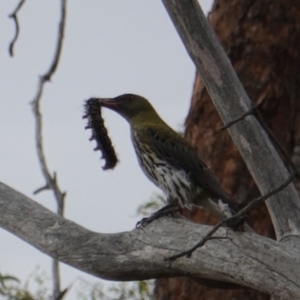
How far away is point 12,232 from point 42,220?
155 millimetres

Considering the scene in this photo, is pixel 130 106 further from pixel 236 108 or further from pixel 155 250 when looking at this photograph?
pixel 155 250

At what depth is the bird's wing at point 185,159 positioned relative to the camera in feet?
21.2

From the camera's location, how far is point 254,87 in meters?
7.04

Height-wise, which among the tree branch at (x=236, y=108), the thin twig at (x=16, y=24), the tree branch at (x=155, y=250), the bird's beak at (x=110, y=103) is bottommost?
the tree branch at (x=155, y=250)

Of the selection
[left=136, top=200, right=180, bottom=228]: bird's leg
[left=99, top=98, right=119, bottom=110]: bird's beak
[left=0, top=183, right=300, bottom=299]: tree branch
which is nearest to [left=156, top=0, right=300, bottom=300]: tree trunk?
[left=99, top=98, right=119, bottom=110]: bird's beak

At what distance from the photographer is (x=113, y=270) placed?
516 cm

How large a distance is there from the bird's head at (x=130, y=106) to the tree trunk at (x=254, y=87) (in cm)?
28

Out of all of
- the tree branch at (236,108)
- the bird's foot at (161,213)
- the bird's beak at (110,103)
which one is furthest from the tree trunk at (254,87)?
the tree branch at (236,108)

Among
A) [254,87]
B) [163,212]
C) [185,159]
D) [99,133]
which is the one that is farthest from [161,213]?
[254,87]

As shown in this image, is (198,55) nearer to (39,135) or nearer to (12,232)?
(39,135)

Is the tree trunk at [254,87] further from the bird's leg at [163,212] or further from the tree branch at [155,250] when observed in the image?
the tree branch at [155,250]

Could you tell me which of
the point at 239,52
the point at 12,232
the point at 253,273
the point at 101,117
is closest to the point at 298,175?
the point at 253,273

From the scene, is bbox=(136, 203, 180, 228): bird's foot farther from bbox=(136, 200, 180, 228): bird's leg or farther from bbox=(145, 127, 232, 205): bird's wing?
bbox=(145, 127, 232, 205): bird's wing

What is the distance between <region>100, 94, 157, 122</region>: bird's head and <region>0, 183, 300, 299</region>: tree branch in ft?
5.36
